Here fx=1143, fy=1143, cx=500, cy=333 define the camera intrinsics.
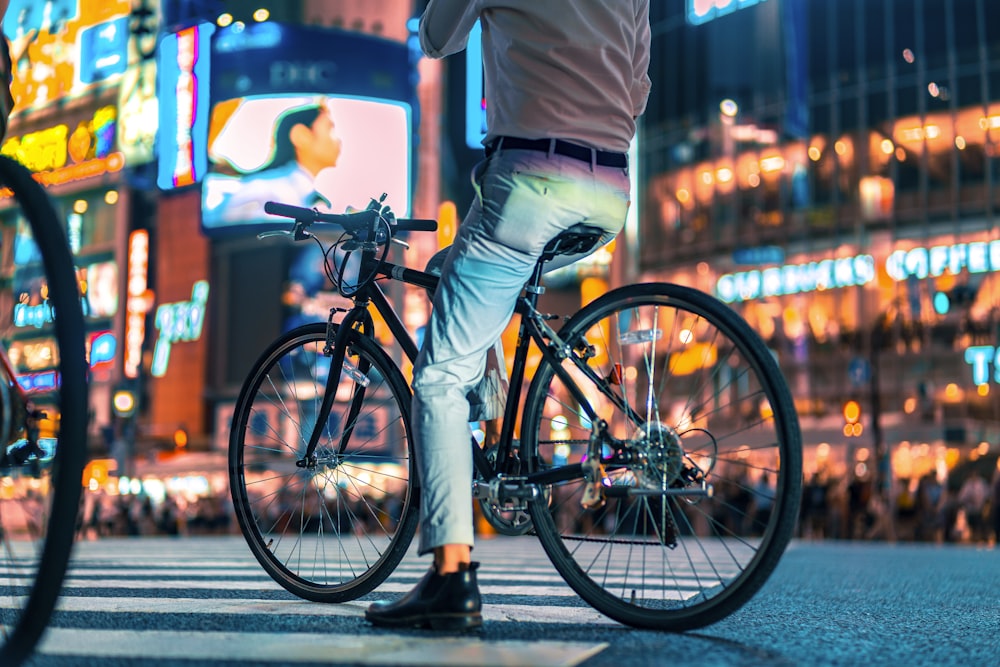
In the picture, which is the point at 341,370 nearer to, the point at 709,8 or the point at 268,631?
the point at 268,631

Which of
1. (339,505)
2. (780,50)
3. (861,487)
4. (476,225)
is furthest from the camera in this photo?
(780,50)

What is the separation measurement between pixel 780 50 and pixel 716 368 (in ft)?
127

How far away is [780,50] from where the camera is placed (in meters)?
39.0

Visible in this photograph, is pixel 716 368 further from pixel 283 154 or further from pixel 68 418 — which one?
pixel 283 154

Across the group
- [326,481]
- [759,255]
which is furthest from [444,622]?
[759,255]

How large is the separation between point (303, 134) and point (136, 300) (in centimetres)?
1692

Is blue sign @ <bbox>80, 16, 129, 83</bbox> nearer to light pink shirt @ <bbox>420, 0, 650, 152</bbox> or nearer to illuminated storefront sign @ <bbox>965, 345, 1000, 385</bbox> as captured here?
illuminated storefront sign @ <bbox>965, 345, 1000, 385</bbox>

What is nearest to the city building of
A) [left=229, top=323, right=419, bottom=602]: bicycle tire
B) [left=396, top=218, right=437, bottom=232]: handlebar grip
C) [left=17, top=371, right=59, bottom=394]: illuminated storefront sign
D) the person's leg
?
[left=229, top=323, right=419, bottom=602]: bicycle tire

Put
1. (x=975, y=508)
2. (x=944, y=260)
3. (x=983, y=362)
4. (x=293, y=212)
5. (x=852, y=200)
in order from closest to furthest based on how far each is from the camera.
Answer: (x=293, y=212) → (x=975, y=508) → (x=983, y=362) → (x=944, y=260) → (x=852, y=200)

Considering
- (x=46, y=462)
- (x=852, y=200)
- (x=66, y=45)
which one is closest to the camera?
(x=46, y=462)

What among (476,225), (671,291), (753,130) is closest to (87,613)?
(476,225)

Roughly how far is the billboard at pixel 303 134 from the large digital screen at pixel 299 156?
26 millimetres

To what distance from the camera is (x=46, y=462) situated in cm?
186

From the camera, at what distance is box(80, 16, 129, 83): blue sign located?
40219mm
